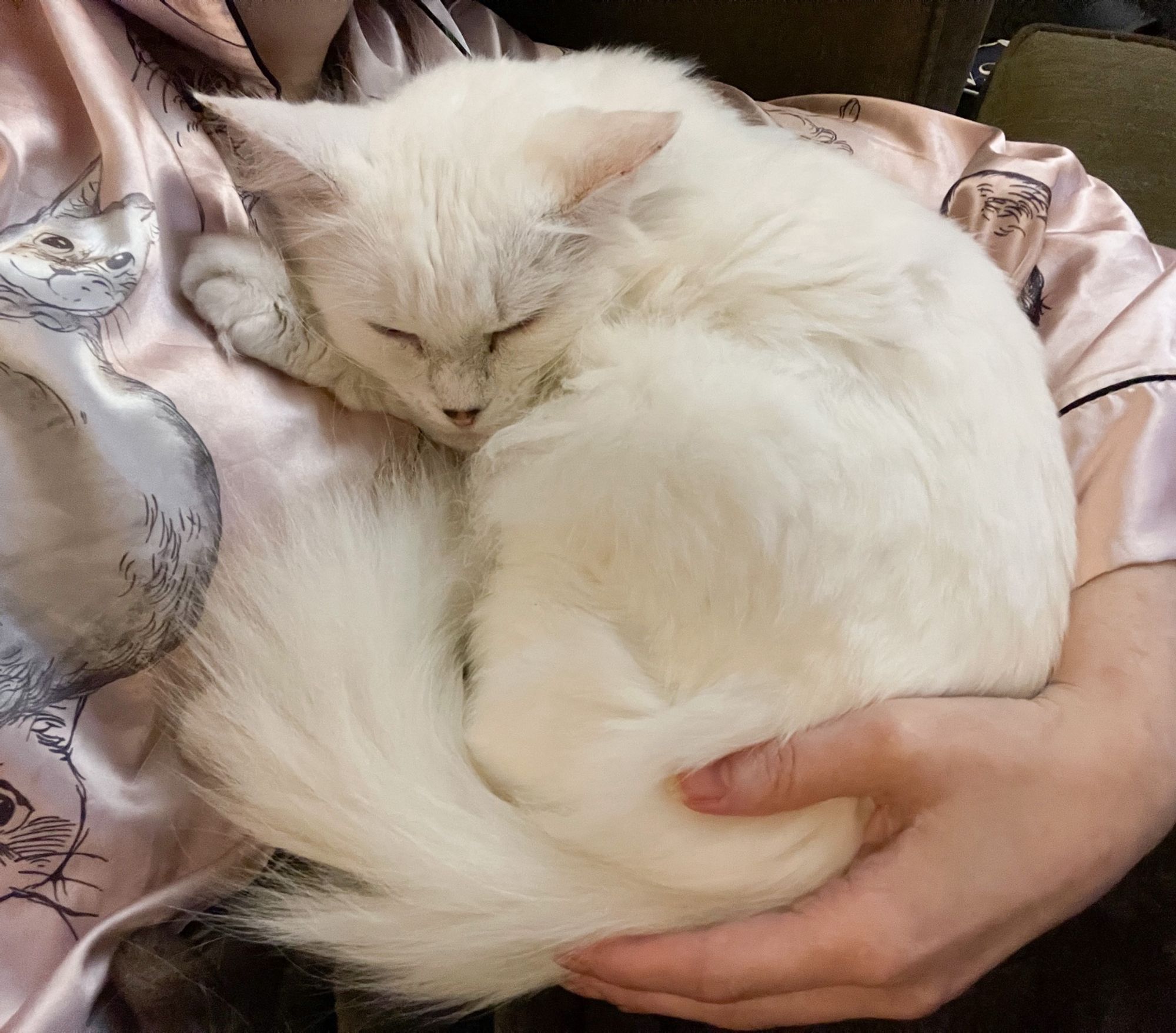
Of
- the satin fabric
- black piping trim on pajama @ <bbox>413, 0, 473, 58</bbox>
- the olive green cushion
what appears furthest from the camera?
the olive green cushion

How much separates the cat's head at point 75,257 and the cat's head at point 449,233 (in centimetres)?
14

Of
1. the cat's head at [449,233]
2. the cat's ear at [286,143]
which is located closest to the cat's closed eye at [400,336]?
the cat's head at [449,233]

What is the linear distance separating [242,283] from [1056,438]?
0.73 meters

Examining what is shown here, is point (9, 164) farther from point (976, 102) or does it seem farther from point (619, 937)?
point (976, 102)

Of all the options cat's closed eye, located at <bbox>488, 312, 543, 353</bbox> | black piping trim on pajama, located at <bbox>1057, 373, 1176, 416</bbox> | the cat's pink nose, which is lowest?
the cat's pink nose

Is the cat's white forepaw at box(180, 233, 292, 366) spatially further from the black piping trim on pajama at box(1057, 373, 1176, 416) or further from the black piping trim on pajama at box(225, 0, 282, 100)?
the black piping trim on pajama at box(1057, 373, 1176, 416)

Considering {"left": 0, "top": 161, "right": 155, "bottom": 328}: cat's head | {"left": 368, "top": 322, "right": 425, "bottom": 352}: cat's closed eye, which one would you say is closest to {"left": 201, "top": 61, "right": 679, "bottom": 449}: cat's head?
{"left": 368, "top": 322, "right": 425, "bottom": 352}: cat's closed eye

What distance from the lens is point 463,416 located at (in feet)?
2.55

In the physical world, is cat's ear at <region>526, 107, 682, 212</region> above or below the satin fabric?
above

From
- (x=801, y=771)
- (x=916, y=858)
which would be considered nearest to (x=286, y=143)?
(x=801, y=771)

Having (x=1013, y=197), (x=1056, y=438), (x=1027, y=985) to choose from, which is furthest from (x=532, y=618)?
(x=1013, y=197)

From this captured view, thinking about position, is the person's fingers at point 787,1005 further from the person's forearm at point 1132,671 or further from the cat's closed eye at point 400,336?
the cat's closed eye at point 400,336

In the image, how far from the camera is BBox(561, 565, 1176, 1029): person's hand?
0.58m

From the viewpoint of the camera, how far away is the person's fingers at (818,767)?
22.8 inches
